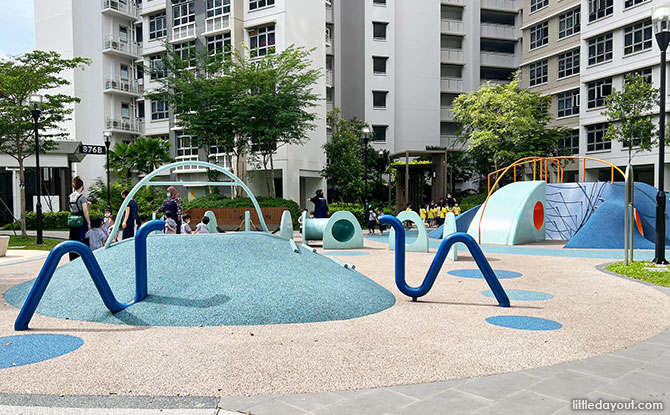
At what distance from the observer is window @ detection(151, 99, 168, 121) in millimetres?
43719

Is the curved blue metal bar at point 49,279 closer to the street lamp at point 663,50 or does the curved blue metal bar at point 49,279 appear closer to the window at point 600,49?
the street lamp at point 663,50

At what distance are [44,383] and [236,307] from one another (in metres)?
2.76

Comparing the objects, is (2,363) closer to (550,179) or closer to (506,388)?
(506,388)

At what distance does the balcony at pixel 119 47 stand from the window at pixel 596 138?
39090mm

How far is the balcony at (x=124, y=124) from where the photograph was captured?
45906mm

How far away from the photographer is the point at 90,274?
6742mm

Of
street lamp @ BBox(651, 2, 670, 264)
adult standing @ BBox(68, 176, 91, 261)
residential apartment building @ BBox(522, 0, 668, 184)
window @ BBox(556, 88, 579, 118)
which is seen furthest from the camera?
window @ BBox(556, 88, 579, 118)

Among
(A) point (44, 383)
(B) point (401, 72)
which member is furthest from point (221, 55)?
(A) point (44, 383)

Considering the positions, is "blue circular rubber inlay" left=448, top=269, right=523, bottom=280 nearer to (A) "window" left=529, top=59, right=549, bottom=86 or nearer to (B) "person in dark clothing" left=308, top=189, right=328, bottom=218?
(B) "person in dark clothing" left=308, top=189, right=328, bottom=218

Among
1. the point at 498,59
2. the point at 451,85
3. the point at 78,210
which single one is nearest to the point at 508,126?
the point at 451,85

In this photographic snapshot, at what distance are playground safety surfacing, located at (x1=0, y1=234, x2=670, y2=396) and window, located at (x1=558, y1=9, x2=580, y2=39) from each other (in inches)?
1454

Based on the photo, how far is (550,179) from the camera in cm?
4216

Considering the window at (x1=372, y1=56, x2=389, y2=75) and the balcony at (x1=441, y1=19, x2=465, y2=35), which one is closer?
the window at (x1=372, y1=56, x2=389, y2=75)

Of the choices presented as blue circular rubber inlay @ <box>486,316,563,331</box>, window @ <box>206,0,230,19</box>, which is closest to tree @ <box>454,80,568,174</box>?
window @ <box>206,0,230,19</box>
